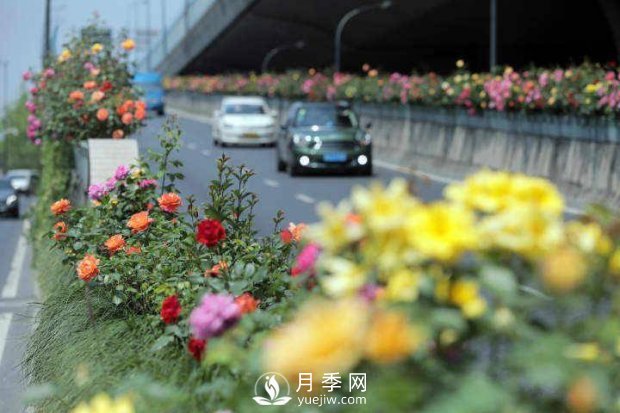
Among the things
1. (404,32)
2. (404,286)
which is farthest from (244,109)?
(404,286)

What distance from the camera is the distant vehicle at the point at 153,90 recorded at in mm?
77281

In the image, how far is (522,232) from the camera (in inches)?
136

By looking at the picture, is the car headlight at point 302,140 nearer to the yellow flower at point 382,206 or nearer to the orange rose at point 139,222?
the orange rose at point 139,222

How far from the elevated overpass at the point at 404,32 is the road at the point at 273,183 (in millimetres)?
26088

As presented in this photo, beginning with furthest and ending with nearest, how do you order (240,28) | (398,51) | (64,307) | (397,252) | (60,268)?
(398,51)
(240,28)
(60,268)
(64,307)
(397,252)

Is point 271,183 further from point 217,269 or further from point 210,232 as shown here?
point 210,232

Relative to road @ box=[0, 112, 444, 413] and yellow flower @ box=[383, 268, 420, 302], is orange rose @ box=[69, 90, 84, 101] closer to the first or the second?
road @ box=[0, 112, 444, 413]

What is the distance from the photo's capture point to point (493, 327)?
11.1 ft

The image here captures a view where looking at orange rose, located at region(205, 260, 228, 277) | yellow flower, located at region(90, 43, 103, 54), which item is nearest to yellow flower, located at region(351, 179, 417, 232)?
orange rose, located at region(205, 260, 228, 277)

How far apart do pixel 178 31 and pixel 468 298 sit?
85520mm

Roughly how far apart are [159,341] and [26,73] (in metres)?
17.8

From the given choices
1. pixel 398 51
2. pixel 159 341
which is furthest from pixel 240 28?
pixel 159 341

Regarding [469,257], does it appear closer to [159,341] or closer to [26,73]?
[159,341]

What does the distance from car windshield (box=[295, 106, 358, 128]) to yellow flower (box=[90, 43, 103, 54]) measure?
38.8 feet
